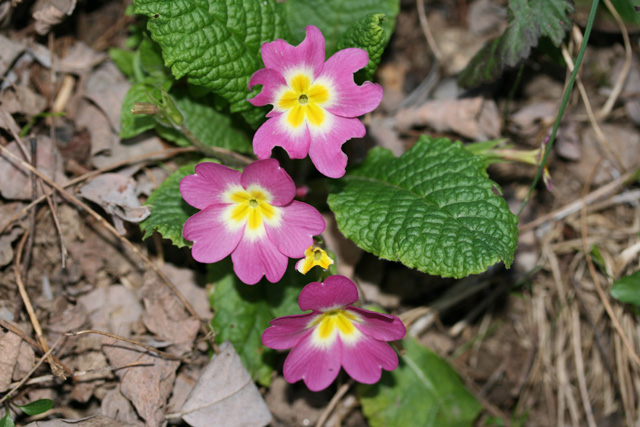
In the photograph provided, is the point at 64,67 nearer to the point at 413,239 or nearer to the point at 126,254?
the point at 126,254

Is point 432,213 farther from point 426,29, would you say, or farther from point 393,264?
point 426,29

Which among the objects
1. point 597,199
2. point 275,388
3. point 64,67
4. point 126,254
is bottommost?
point 275,388

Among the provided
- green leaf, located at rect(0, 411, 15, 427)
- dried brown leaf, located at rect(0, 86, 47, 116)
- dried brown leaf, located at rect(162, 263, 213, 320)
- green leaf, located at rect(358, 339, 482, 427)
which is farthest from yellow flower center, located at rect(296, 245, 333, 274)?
dried brown leaf, located at rect(0, 86, 47, 116)

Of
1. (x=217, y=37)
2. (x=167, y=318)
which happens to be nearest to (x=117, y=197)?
(x=167, y=318)

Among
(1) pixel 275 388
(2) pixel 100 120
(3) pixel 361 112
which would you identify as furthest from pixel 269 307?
(2) pixel 100 120

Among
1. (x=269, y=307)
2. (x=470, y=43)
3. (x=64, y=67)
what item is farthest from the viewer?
(x=470, y=43)

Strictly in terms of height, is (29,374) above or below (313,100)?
below
